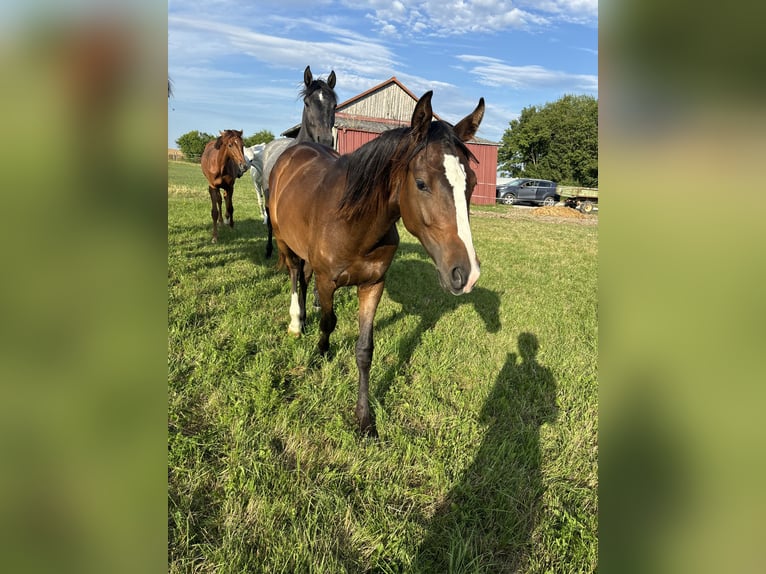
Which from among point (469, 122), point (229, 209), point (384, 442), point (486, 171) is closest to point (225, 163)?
point (229, 209)

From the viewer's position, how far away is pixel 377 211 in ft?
9.60

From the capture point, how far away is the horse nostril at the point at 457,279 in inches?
87.0

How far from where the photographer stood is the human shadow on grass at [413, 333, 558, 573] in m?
2.00

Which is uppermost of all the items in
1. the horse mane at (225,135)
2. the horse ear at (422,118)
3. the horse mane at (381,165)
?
the horse mane at (225,135)

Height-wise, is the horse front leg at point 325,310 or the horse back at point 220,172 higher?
the horse back at point 220,172

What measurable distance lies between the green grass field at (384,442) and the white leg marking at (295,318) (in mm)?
115

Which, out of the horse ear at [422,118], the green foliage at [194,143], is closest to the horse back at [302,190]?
the horse ear at [422,118]

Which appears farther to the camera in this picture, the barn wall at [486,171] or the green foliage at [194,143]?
the green foliage at [194,143]

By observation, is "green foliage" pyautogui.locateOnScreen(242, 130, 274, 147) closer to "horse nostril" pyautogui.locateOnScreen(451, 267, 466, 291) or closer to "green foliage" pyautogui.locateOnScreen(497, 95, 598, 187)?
"green foliage" pyautogui.locateOnScreen(497, 95, 598, 187)

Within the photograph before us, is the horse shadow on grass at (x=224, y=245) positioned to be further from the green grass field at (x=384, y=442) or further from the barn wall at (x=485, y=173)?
the barn wall at (x=485, y=173)
